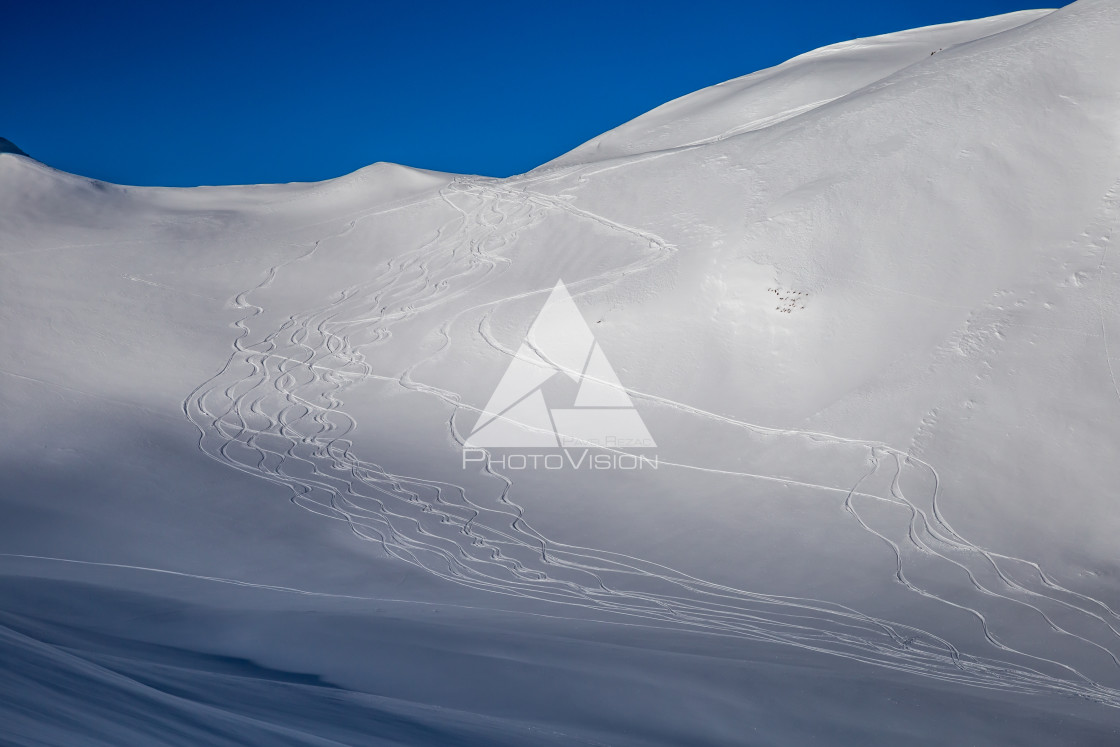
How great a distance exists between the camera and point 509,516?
33.0 feet

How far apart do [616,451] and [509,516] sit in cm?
227

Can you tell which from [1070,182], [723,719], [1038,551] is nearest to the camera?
[723,719]

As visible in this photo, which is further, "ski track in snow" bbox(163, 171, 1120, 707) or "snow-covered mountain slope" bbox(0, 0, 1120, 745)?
"ski track in snow" bbox(163, 171, 1120, 707)

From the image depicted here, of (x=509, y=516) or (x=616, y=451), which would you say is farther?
(x=616, y=451)

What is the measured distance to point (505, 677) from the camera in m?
5.93

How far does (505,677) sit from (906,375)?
7789mm

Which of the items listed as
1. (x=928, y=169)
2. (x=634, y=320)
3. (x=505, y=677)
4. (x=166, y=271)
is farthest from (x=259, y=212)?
(x=505, y=677)

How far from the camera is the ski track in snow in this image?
7.66m

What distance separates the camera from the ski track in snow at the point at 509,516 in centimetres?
766

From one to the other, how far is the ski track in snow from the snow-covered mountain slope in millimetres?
56

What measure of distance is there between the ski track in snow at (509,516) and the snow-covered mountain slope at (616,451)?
0.06 metres

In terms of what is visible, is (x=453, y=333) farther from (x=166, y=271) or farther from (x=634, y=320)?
(x=166, y=271)

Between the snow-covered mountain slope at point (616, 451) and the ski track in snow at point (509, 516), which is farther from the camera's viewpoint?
the ski track in snow at point (509, 516)

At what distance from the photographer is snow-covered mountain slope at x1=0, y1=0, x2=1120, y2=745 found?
5941 mm
